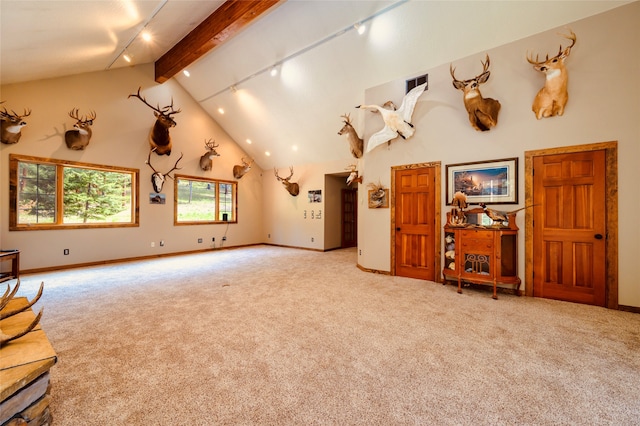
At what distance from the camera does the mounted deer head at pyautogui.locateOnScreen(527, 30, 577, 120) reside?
3508 mm

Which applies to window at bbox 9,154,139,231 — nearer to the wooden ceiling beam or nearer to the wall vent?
the wooden ceiling beam

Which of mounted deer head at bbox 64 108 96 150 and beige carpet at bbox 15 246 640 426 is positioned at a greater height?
mounted deer head at bbox 64 108 96 150

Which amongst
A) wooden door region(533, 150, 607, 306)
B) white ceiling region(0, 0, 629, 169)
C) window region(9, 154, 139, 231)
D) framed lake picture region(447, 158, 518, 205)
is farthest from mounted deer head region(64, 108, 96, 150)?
wooden door region(533, 150, 607, 306)

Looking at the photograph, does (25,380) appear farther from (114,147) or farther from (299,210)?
(299,210)

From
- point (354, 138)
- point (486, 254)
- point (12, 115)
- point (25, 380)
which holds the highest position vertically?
point (12, 115)

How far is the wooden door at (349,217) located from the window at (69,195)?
6.00 meters

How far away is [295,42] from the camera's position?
17.4 feet

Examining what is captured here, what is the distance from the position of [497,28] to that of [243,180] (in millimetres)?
7731

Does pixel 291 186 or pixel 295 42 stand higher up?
pixel 295 42

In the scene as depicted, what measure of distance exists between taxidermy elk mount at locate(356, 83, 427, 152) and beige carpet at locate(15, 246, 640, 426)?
2855mm

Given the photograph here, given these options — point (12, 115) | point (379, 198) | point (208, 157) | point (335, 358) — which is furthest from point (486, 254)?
point (12, 115)

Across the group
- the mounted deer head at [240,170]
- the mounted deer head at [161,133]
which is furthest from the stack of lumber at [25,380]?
the mounted deer head at [240,170]

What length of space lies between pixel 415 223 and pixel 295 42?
4272mm

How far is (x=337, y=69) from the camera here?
5.51 m
